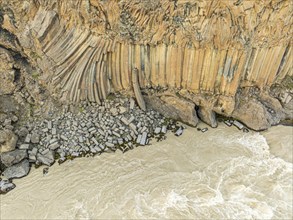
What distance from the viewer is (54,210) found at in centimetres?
882

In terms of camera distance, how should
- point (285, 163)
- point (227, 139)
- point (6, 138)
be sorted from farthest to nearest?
point (227, 139)
point (285, 163)
point (6, 138)

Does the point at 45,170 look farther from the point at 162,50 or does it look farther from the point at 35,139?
the point at 162,50

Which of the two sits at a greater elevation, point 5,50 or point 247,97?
point 5,50

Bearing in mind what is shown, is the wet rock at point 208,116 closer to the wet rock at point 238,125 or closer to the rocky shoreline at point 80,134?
the rocky shoreline at point 80,134

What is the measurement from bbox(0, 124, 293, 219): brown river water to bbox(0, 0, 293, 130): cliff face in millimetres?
1426

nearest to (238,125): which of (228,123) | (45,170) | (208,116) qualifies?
(228,123)

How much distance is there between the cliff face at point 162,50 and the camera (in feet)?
30.8

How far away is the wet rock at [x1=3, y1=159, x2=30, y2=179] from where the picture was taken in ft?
31.0

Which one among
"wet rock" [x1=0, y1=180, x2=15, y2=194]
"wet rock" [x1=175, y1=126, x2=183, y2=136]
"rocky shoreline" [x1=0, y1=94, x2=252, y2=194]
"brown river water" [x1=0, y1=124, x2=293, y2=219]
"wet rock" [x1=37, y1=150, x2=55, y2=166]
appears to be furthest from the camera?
"wet rock" [x1=175, y1=126, x2=183, y2=136]

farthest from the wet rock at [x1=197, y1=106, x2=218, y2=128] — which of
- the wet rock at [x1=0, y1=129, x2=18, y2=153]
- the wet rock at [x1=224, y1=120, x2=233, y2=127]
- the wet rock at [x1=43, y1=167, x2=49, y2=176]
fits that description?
the wet rock at [x1=0, y1=129, x2=18, y2=153]

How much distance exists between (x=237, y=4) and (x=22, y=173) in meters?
A: 9.07

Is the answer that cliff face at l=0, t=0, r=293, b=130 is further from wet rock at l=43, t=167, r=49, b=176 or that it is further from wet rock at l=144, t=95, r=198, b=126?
wet rock at l=43, t=167, r=49, b=176

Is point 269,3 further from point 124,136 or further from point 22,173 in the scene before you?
point 22,173

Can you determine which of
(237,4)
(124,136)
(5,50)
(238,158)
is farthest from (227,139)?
(5,50)
